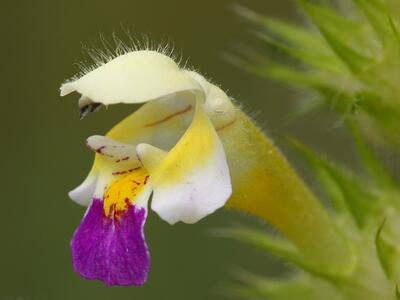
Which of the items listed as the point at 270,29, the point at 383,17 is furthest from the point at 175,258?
the point at 383,17

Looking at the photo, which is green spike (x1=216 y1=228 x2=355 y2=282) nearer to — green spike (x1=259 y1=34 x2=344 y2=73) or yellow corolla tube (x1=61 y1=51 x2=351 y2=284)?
yellow corolla tube (x1=61 y1=51 x2=351 y2=284)

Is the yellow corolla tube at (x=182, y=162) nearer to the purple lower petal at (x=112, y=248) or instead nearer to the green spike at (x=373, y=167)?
the purple lower petal at (x=112, y=248)

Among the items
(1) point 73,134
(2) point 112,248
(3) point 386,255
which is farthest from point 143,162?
(1) point 73,134

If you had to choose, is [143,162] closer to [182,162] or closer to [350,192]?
[182,162]

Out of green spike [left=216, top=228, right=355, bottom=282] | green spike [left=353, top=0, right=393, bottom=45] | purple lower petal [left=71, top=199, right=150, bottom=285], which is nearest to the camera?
purple lower petal [left=71, top=199, right=150, bottom=285]

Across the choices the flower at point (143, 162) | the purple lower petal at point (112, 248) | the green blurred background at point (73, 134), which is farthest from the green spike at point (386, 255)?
the green blurred background at point (73, 134)

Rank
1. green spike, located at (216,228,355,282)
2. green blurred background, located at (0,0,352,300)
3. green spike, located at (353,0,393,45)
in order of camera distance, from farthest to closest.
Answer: green blurred background, located at (0,0,352,300), green spike, located at (216,228,355,282), green spike, located at (353,0,393,45)

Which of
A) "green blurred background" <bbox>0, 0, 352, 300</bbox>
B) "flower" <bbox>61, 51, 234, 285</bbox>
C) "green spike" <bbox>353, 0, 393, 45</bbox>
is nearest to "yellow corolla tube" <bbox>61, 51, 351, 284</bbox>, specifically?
"flower" <bbox>61, 51, 234, 285</bbox>
